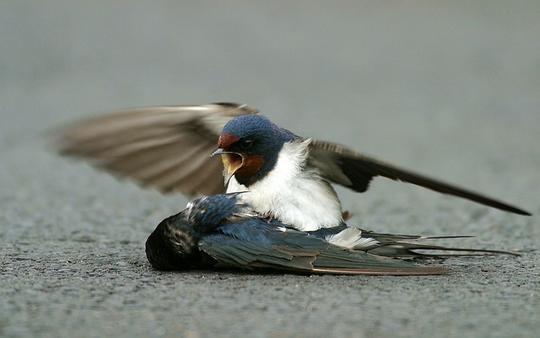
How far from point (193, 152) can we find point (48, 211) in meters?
1.39

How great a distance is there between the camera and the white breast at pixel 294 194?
386 centimetres

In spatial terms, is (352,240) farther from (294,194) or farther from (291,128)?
(291,128)

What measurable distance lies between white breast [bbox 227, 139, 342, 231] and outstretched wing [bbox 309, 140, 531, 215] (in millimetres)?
64

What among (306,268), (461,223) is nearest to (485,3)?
(461,223)

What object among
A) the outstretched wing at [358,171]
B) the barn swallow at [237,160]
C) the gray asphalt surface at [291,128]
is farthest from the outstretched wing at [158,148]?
the outstretched wing at [358,171]

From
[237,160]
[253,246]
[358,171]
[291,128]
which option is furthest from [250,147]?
[291,128]

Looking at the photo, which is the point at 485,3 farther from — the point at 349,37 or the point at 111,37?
the point at 111,37

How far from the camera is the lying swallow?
362 centimetres

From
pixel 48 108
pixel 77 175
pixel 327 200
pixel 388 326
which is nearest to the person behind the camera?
pixel 388 326

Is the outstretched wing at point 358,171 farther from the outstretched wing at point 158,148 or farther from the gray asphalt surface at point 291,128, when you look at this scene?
the outstretched wing at point 158,148

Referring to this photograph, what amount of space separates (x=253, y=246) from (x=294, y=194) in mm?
358

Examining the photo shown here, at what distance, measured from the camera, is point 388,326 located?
2998 millimetres

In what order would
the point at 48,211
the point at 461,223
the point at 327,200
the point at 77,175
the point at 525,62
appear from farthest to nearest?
the point at 525,62 < the point at 77,175 < the point at 48,211 < the point at 461,223 < the point at 327,200

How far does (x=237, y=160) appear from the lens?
156 inches
